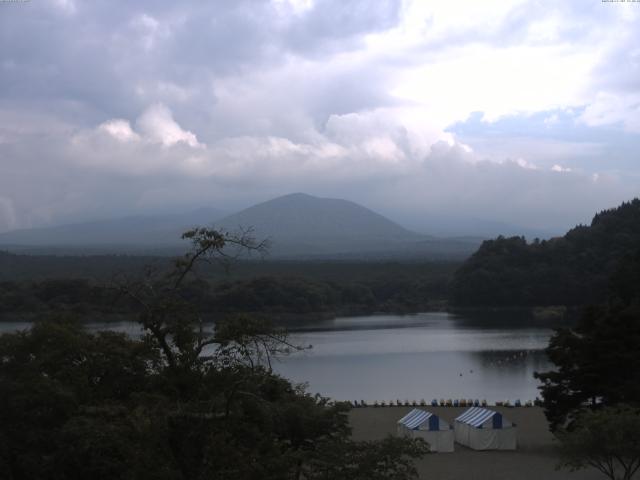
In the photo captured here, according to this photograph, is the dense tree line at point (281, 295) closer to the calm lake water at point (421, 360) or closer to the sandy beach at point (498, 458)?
the calm lake water at point (421, 360)

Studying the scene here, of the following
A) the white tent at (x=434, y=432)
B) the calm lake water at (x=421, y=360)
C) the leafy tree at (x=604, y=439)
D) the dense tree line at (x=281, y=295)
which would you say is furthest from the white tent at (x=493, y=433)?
the dense tree line at (x=281, y=295)

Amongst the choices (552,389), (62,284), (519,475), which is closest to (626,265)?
(552,389)

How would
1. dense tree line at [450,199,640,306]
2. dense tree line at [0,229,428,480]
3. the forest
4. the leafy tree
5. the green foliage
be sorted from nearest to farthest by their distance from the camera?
dense tree line at [0,229,428,480]
the leafy tree
the green foliage
the forest
dense tree line at [450,199,640,306]

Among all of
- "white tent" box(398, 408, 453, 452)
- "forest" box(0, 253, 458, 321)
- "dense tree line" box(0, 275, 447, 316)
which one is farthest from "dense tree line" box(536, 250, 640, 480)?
"dense tree line" box(0, 275, 447, 316)

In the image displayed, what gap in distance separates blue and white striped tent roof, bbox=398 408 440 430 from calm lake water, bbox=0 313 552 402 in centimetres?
693

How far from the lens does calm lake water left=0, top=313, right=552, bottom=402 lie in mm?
23797

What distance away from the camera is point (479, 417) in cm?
1473

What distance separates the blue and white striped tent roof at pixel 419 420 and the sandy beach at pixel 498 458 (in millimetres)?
523

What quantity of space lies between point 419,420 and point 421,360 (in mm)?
15857

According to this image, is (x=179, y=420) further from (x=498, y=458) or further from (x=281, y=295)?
(x=281, y=295)

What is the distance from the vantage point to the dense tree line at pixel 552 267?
51750mm

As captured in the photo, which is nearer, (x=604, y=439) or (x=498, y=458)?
(x=604, y=439)

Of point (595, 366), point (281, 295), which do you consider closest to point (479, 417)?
point (595, 366)

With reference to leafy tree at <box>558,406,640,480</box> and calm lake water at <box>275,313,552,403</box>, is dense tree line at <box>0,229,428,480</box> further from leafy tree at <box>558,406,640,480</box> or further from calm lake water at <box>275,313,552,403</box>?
calm lake water at <box>275,313,552,403</box>
